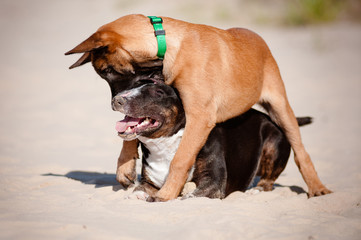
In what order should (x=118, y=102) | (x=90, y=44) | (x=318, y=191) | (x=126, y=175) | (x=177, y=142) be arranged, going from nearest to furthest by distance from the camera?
(x=90, y=44) < (x=118, y=102) < (x=177, y=142) < (x=126, y=175) < (x=318, y=191)

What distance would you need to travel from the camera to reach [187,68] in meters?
4.09

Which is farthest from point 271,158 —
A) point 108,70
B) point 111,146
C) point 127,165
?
point 111,146

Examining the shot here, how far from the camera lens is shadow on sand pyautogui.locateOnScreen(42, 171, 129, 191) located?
4.91 metres

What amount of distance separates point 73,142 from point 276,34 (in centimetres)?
985

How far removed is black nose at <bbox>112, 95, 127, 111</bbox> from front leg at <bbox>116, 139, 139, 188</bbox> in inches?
28.1

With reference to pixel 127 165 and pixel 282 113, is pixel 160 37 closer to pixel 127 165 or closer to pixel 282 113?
pixel 127 165

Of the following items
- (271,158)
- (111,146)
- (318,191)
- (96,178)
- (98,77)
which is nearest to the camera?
(318,191)

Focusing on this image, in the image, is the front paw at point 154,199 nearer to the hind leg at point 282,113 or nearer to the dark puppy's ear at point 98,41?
the dark puppy's ear at point 98,41

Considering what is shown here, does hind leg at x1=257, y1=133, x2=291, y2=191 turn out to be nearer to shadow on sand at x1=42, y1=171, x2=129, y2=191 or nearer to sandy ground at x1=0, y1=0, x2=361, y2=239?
sandy ground at x1=0, y1=0, x2=361, y2=239

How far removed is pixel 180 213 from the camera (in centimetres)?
354

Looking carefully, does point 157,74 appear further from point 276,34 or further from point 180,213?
point 276,34

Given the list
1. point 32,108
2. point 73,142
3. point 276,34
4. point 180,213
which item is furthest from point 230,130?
point 276,34

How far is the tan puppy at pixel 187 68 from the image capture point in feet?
13.0

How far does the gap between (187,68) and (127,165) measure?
1.21m
